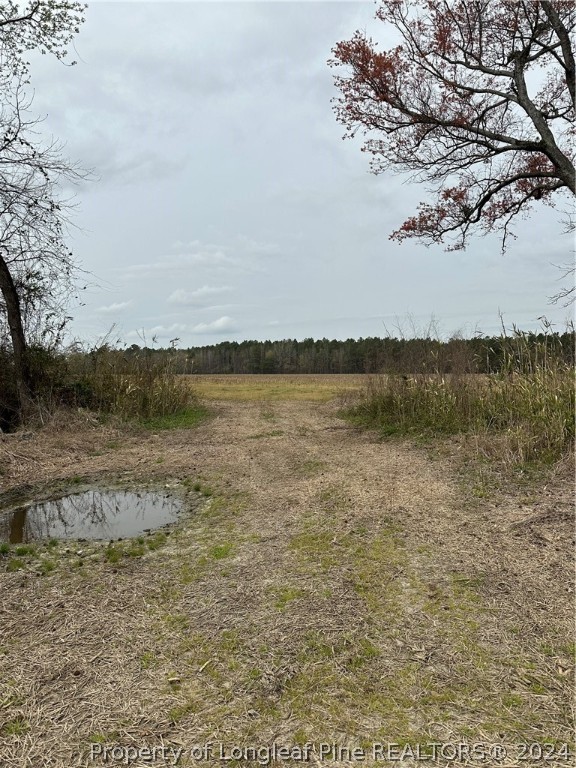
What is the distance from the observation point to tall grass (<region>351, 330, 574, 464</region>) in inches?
236

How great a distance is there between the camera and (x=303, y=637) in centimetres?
248

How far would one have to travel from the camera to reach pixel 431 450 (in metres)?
7.43

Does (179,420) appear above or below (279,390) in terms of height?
below

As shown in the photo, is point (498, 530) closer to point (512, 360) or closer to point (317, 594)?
Result: point (317, 594)

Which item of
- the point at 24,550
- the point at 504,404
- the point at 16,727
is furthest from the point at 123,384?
the point at 16,727

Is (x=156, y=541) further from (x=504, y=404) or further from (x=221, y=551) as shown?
(x=504, y=404)

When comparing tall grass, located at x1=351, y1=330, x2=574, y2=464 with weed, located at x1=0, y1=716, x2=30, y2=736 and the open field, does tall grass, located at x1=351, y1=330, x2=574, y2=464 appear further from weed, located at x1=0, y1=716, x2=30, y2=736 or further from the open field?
weed, located at x1=0, y1=716, x2=30, y2=736

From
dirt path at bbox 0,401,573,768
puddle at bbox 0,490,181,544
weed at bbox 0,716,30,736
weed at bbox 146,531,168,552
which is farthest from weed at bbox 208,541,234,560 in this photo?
weed at bbox 0,716,30,736

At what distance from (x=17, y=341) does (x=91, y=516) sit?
20.7 feet

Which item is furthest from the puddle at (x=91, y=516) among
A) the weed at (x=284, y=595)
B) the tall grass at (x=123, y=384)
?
the tall grass at (x=123, y=384)

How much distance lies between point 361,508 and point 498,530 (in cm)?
129

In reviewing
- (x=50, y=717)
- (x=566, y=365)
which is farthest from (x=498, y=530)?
(x=566, y=365)

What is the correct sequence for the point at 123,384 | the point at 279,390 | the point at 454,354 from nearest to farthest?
the point at 454,354, the point at 123,384, the point at 279,390

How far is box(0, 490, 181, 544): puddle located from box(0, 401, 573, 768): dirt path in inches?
21.0
